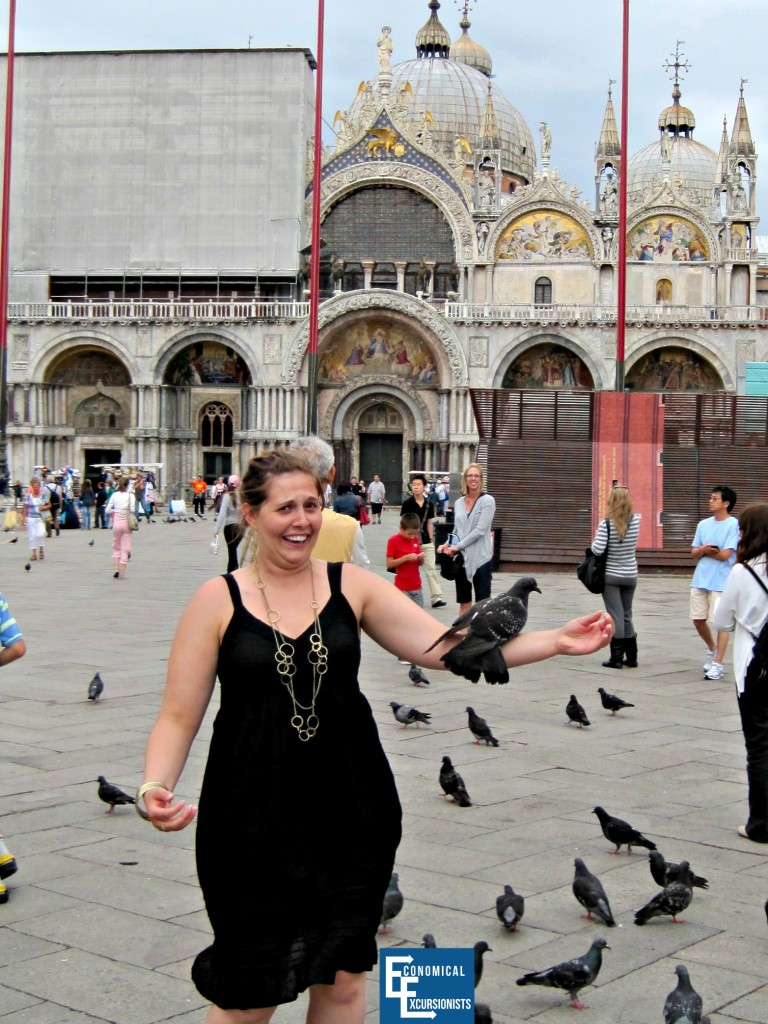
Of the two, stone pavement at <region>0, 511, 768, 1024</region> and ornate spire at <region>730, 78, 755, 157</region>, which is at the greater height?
ornate spire at <region>730, 78, 755, 157</region>

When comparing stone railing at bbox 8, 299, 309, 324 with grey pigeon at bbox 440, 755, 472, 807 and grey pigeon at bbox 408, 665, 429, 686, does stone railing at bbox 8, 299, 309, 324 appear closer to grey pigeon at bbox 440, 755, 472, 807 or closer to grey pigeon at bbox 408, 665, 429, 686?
grey pigeon at bbox 408, 665, 429, 686

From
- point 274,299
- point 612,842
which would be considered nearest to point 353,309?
point 274,299

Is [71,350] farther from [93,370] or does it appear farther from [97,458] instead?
[97,458]

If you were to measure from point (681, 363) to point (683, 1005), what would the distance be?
1550 inches

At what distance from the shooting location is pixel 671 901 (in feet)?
15.3

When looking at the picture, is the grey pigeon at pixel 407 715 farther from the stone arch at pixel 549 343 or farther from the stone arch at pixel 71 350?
the stone arch at pixel 71 350

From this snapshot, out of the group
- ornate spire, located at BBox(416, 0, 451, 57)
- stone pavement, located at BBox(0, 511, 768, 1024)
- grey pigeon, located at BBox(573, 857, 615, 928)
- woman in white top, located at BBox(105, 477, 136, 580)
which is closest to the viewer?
stone pavement, located at BBox(0, 511, 768, 1024)

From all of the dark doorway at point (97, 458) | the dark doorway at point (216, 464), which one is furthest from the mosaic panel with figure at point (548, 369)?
the dark doorway at point (97, 458)

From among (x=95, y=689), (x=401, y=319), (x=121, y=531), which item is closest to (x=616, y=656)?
(x=95, y=689)

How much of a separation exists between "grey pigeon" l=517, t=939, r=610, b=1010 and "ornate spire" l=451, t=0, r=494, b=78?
63.4m

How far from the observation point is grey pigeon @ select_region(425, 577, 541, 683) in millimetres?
3225

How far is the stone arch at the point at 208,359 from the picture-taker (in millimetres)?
42094

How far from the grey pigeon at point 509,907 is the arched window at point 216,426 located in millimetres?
39745

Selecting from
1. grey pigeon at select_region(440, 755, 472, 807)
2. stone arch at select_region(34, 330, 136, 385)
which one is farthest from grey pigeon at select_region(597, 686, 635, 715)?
stone arch at select_region(34, 330, 136, 385)
